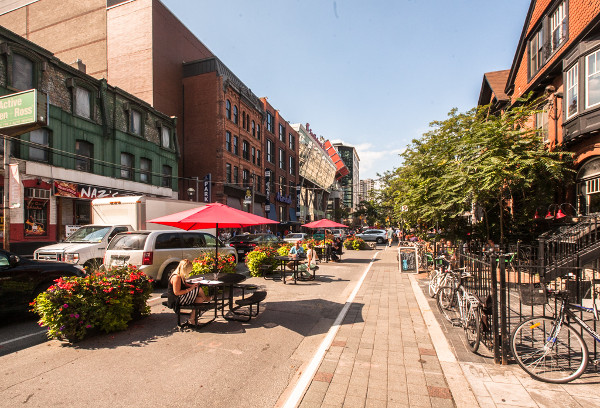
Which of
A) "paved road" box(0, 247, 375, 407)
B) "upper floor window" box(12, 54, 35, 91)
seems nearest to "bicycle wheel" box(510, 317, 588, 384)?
"paved road" box(0, 247, 375, 407)

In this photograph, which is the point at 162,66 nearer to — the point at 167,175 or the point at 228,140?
the point at 228,140

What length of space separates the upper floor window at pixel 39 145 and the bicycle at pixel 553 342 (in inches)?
829

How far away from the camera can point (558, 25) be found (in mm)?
13547

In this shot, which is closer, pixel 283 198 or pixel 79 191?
pixel 79 191

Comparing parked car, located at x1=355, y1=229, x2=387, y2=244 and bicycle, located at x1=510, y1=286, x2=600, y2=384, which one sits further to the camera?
parked car, located at x1=355, y1=229, x2=387, y2=244

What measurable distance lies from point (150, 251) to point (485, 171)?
10.2 m

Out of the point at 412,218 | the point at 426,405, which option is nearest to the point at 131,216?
Result: the point at 412,218

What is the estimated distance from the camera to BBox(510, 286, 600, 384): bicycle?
4.06 metres

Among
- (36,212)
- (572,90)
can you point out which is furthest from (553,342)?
(36,212)

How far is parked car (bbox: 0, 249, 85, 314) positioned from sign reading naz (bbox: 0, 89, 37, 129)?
3.30 meters

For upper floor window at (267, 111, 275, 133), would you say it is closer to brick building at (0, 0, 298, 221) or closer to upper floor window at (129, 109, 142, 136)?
brick building at (0, 0, 298, 221)

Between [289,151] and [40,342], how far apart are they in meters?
47.3

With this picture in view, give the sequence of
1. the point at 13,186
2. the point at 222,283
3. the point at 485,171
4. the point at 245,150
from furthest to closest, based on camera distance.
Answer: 1. the point at 245,150
2. the point at 13,186
3. the point at 485,171
4. the point at 222,283

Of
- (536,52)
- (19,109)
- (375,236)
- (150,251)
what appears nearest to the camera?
(19,109)
